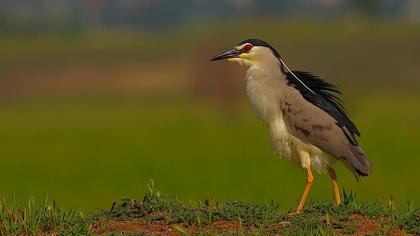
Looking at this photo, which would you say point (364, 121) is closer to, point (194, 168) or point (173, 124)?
point (173, 124)

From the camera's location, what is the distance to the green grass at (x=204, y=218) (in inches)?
309

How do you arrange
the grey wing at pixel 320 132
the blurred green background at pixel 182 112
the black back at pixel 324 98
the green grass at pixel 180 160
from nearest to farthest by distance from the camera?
the grey wing at pixel 320 132 → the black back at pixel 324 98 → the green grass at pixel 180 160 → the blurred green background at pixel 182 112

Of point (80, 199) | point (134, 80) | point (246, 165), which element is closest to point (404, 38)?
point (134, 80)

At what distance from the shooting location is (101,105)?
271 feet

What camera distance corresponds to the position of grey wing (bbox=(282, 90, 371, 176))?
9594 millimetres

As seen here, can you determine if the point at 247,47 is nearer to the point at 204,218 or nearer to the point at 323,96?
the point at 323,96

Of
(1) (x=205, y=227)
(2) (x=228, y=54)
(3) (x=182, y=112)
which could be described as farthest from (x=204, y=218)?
(3) (x=182, y=112)

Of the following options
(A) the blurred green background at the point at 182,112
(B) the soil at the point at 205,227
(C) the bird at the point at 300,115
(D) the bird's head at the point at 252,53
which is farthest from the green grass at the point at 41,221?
(D) the bird's head at the point at 252,53

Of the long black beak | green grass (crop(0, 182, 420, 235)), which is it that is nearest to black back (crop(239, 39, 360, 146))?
the long black beak

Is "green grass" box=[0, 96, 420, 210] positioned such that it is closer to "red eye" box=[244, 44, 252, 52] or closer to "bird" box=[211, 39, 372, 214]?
"bird" box=[211, 39, 372, 214]

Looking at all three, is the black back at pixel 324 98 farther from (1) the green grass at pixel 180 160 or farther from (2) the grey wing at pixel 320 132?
(1) the green grass at pixel 180 160

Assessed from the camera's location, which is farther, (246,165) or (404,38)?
(404,38)

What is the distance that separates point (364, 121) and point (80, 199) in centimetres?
2860

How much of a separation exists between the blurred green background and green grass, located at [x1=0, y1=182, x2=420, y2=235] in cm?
140
